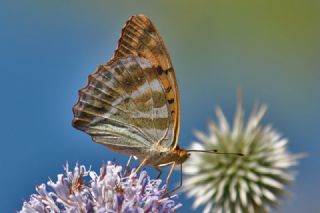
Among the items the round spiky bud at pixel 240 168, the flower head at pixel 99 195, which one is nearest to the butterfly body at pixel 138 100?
the flower head at pixel 99 195

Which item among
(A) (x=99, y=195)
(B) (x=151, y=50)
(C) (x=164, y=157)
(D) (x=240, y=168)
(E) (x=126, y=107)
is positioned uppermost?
(D) (x=240, y=168)

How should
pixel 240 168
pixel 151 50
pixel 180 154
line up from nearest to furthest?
pixel 180 154 < pixel 151 50 < pixel 240 168

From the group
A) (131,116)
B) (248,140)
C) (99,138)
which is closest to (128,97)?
(131,116)

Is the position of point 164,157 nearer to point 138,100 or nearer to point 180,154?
point 180,154

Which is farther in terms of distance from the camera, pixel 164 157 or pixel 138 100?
pixel 138 100

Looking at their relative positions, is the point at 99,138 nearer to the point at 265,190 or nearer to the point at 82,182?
the point at 82,182

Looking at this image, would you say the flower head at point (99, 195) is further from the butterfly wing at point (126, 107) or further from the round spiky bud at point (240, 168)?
the round spiky bud at point (240, 168)

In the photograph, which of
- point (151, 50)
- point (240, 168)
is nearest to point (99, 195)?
point (151, 50)
